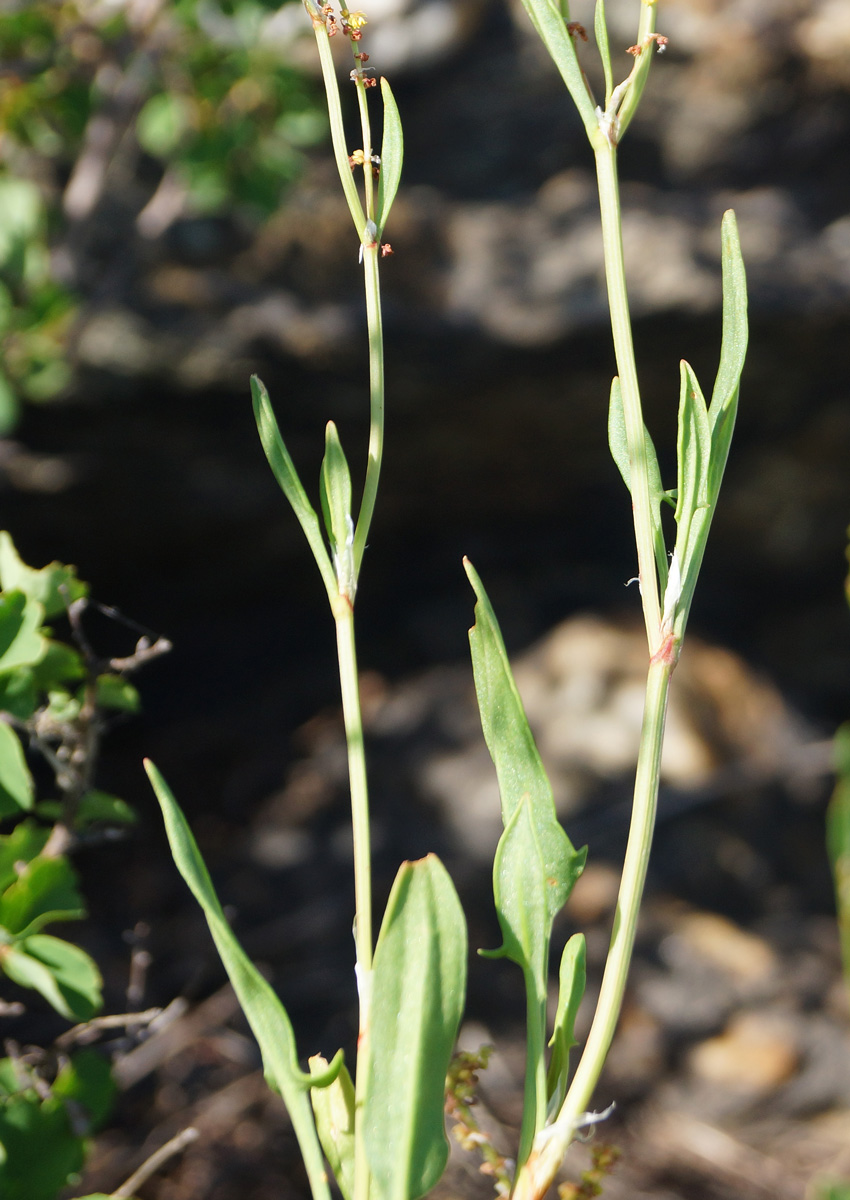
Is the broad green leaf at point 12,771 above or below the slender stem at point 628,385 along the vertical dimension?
below

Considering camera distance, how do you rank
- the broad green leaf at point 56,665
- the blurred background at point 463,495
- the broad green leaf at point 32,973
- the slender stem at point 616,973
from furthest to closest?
the blurred background at point 463,495 → the broad green leaf at point 56,665 → the broad green leaf at point 32,973 → the slender stem at point 616,973

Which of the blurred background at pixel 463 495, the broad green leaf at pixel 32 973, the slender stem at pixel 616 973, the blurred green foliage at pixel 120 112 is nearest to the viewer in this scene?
the slender stem at pixel 616 973

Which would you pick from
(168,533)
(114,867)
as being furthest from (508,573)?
(114,867)

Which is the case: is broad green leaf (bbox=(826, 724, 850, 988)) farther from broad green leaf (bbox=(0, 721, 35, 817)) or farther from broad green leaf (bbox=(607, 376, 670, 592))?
broad green leaf (bbox=(0, 721, 35, 817))

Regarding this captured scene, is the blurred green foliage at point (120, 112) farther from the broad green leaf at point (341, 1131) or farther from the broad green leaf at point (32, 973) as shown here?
the broad green leaf at point (341, 1131)

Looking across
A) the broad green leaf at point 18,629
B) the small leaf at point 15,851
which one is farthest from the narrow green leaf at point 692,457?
the small leaf at point 15,851

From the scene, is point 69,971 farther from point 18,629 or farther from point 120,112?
point 120,112

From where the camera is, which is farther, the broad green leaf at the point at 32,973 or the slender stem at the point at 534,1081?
the broad green leaf at the point at 32,973
